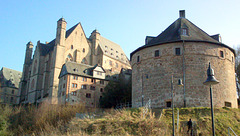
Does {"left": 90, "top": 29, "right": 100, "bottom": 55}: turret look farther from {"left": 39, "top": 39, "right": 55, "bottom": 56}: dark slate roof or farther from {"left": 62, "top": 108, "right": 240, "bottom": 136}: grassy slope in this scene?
{"left": 62, "top": 108, "right": 240, "bottom": 136}: grassy slope

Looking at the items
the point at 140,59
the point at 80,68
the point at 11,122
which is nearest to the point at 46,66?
the point at 80,68

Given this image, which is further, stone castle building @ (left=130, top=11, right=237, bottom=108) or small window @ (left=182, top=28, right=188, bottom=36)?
small window @ (left=182, top=28, right=188, bottom=36)

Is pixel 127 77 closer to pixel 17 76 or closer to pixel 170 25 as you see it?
pixel 170 25

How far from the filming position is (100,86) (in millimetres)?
57594

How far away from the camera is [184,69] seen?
31.7 metres

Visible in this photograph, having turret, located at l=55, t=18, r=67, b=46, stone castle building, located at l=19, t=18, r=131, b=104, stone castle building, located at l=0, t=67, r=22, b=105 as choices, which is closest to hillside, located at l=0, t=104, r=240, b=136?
stone castle building, located at l=19, t=18, r=131, b=104

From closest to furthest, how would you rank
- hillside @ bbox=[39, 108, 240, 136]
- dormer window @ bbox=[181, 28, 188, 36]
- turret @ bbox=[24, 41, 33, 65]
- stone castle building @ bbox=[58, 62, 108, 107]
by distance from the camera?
hillside @ bbox=[39, 108, 240, 136] → dormer window @ bbox=[181, 28, 188, 36] → stone castle building @ bbox=[58, 62, 108, 107] → turret @ bbox=[24, 41, 33, 65]

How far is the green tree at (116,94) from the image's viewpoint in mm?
49312

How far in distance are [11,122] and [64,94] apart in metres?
15.8

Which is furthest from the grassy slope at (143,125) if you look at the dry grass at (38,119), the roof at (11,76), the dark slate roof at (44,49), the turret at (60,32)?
the roof at (11,76)

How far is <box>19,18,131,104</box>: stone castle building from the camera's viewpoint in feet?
213

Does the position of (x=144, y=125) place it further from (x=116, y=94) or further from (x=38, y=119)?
(x=116, y=94)

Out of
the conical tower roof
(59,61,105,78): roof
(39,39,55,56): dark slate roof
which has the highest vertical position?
(39,39,55,56): dark slate roof

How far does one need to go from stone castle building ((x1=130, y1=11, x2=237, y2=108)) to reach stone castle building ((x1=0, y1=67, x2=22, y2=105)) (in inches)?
2561
